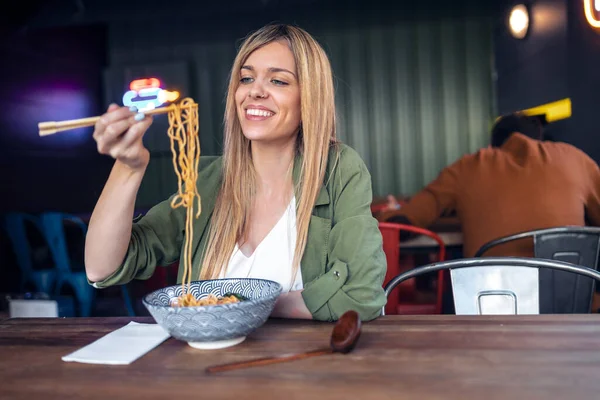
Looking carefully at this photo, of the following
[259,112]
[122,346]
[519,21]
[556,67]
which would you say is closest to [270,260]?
[259,112]

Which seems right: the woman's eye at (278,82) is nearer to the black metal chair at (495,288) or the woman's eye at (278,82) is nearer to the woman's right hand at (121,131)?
the woman's right hand at (121,131)

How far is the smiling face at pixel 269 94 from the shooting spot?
5.00 feet

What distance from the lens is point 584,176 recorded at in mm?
2332

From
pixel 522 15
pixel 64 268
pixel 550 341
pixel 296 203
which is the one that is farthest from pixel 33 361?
pixel 522 15

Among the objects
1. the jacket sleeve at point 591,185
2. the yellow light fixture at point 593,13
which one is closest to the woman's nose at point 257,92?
the jacket sleeve at point 591,185

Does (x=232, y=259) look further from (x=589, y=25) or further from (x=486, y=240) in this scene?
(x=589, y=25)

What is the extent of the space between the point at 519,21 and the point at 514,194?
342cm

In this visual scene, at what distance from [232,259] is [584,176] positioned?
159cm

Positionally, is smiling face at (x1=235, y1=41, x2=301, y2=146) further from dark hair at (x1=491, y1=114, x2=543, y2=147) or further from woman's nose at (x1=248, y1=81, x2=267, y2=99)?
dark hair at (x1=491, y1=114, x2=543, y2=147)

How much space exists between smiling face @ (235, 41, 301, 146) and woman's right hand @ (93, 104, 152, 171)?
43cm

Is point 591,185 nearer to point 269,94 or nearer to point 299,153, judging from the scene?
point 299,153

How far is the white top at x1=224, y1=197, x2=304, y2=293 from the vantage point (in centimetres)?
150

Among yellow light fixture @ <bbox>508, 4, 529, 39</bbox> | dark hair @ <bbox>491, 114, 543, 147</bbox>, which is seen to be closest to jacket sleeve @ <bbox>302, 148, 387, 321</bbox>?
dark hair @ <bbox>491, 114, 543, 147</bbox>

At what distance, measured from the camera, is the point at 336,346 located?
99cm
